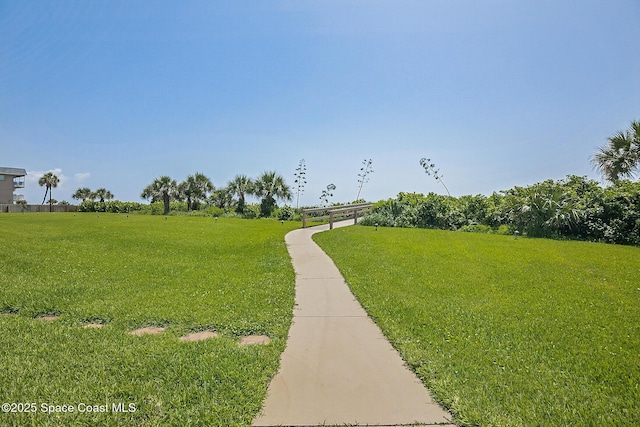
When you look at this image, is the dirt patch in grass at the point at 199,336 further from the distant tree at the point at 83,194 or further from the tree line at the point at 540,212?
the distant tree at the point at 83,194

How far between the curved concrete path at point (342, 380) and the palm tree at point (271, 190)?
22.0 metres

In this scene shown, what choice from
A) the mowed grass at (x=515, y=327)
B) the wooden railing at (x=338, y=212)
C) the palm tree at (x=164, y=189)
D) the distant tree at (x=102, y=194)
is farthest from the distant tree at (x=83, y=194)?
the mowed grass at (x=515, y=327)

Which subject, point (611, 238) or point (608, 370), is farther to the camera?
point (611, 238)

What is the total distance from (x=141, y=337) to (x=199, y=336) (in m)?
0.64

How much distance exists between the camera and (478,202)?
15531 millimetres

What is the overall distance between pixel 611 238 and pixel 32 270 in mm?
16404

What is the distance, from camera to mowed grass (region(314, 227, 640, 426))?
279 centimetres

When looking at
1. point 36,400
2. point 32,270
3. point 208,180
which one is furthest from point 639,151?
point 208,180

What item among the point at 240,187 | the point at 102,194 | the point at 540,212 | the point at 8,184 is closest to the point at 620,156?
the point at 540,212

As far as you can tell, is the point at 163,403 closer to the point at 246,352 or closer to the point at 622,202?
the point at 246,352

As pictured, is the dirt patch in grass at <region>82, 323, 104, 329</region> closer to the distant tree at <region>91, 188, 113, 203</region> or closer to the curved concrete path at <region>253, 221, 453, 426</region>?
the curved concrete path at <region>253, 221, 453, 426</region>

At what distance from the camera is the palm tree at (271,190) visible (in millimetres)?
26625

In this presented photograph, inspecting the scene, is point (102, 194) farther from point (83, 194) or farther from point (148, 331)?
point (148, 331)

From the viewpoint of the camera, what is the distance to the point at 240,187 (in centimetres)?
2806
